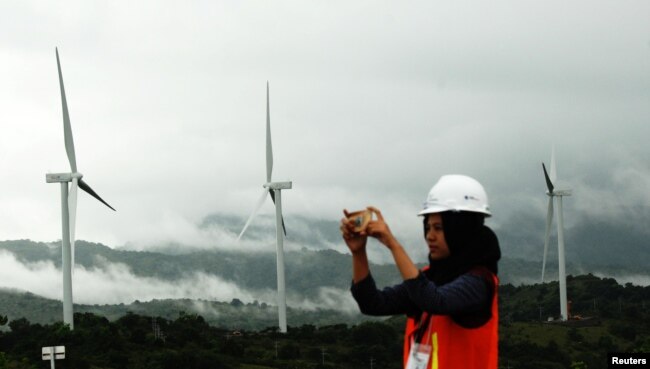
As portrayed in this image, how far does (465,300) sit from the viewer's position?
36.8 ft

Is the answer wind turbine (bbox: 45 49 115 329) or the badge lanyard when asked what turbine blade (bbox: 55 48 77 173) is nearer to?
wind turbine (bbox: 45 49 115 329)

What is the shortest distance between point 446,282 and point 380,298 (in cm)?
80

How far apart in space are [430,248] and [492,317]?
1039 millimetres

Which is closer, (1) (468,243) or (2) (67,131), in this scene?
(1) (468,243)

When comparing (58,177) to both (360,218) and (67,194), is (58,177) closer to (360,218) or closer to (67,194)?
(67,194)

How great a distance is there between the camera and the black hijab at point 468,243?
1180 centimetres

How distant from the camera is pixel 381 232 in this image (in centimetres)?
1121

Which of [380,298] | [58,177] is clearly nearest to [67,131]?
[58,177]

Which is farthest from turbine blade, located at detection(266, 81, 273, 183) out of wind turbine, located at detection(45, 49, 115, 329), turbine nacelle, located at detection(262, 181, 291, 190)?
wind turbine, located at detection(45, 49, 115, 329)

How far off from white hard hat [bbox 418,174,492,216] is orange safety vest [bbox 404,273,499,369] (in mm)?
777

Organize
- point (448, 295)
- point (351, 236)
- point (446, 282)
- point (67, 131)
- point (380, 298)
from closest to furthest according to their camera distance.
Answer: point (448, 295) < point (351, 236) < point (446, 282) < point (380, 298) < point (67, 131)

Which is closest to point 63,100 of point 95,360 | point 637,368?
point 95,360

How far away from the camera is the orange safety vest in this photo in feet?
37.8

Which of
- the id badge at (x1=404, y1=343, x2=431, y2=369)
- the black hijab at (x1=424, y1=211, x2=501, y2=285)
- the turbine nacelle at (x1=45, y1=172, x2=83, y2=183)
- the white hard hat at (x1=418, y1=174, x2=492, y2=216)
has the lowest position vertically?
the id badge at (x1=404, y1=343, x2=431, y2=369)
